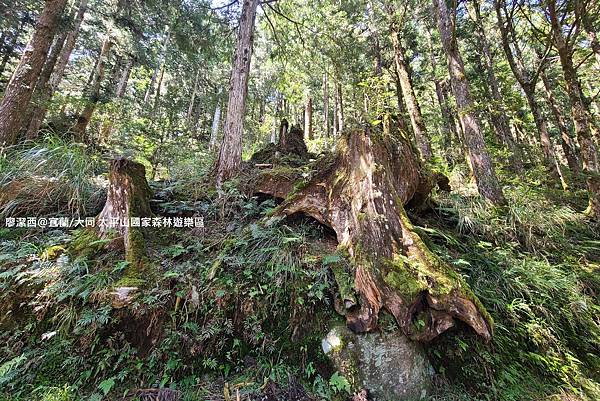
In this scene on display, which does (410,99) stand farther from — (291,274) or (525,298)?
(291,274)

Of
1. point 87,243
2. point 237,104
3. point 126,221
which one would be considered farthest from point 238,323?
point 237,104

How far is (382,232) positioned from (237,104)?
390cm

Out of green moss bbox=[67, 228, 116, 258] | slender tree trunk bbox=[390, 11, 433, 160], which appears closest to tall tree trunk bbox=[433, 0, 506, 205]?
slender tree trunk bbox=[390, 11, 433, 160]

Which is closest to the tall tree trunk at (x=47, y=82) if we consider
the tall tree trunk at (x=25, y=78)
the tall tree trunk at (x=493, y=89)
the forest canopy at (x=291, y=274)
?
the tall tree trunk at (x=25, y=78)

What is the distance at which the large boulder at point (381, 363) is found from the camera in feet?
8.46

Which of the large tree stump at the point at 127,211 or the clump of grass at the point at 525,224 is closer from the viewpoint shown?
the large tree stump at the point at 127,211

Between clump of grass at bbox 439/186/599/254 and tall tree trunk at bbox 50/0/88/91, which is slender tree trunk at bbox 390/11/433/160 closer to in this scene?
clump of grass at bbox 439/186/599/254

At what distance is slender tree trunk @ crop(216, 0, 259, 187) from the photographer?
17.5ft

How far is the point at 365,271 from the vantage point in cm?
294

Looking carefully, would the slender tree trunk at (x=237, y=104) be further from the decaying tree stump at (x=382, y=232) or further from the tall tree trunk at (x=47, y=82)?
the tall tree trunk at (x=47, y=82)

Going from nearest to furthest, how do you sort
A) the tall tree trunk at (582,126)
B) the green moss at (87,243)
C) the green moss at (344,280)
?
the green moss at (344,280)
the green moss at (87,243)
the tall tree trunk at (582,126)

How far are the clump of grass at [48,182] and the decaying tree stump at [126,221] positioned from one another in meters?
0.80

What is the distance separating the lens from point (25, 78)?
5.12 m

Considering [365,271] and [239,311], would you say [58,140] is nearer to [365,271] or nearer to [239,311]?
[239,311]
